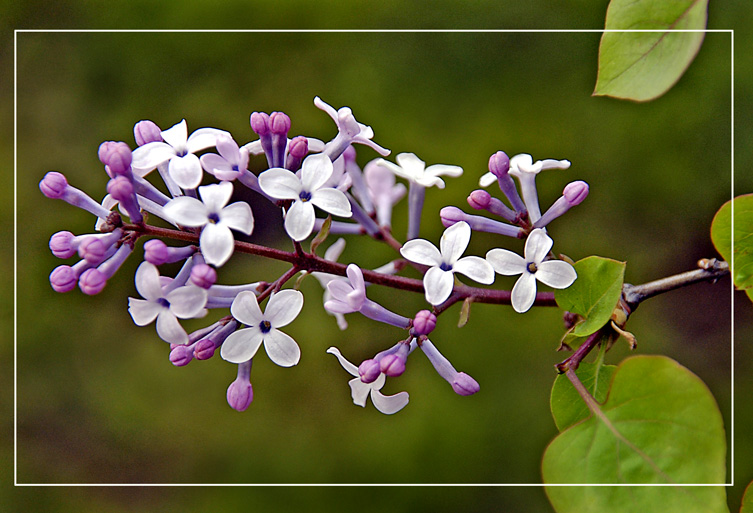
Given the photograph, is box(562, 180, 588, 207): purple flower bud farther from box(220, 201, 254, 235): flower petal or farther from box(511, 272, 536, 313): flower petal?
box(220, 201, 254, 235): flower petal

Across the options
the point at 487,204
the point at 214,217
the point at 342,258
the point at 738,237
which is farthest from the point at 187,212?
the point at 342,258

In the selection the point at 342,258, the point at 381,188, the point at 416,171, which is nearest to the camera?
the point at 416,171

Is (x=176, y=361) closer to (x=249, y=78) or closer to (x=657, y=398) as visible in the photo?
(x=657, y=398)

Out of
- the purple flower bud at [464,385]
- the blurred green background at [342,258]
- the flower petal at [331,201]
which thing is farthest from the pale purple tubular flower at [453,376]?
the blurred green background at [342,258]

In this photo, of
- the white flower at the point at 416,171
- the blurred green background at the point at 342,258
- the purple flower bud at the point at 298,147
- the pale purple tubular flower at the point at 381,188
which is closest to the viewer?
the purple flower bud at the point at 298,147

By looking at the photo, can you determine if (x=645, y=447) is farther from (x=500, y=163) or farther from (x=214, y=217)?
(x=214, y=217)

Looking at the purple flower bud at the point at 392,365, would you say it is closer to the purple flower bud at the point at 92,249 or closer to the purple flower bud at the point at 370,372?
the purple flower bud at the point at 370,372

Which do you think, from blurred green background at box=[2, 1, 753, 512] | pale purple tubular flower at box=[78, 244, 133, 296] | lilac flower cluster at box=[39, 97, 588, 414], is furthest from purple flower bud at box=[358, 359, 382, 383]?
blurred green background at box=[2, 1, 753, 512]
